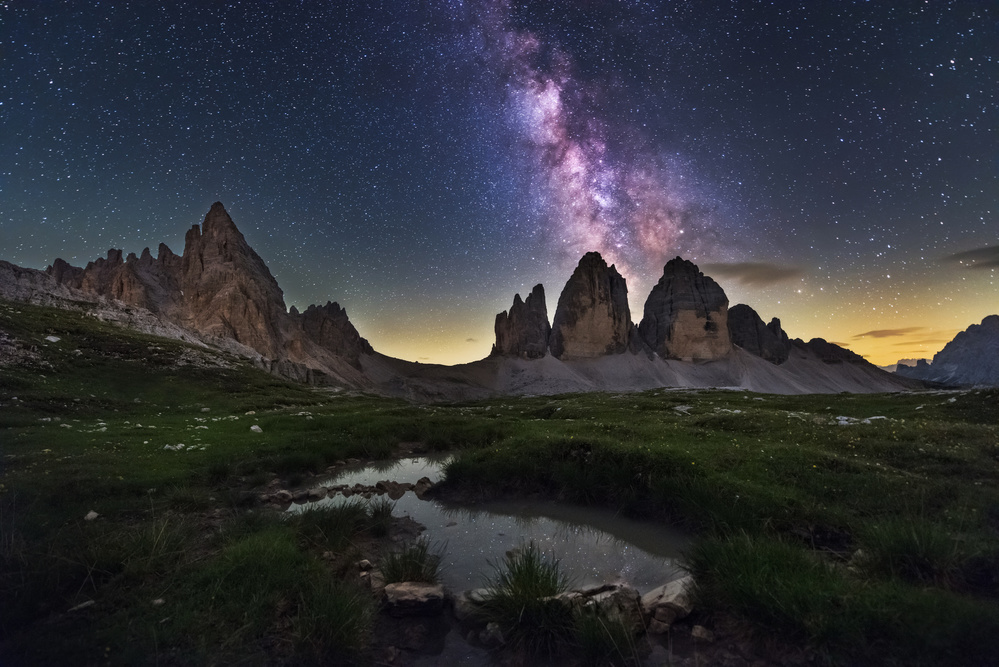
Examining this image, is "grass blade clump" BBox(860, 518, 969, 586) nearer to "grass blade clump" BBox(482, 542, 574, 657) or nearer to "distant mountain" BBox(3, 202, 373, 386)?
"grass blade clump" BBox(482, 542, 574, 657)

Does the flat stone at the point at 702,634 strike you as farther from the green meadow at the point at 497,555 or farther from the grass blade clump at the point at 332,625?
the grass blade clump at the point at 332,625

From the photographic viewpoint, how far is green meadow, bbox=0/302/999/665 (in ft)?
18.6

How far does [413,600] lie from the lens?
733 cm

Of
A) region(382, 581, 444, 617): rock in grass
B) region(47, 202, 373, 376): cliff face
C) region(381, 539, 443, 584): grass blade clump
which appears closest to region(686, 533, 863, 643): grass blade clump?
region(382, 581, 444, 617): rock in grass

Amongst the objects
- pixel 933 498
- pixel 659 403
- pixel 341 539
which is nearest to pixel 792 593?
pixel 933 498

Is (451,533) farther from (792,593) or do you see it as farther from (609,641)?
(792,593)

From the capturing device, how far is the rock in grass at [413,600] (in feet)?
24.0

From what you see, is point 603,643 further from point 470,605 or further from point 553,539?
point 553,539

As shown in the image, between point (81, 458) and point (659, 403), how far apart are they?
181ft

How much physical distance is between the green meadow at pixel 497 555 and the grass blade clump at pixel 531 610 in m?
2.04

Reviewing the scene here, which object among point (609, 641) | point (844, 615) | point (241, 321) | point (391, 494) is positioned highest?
point (241, 321)

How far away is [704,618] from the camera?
6.66 meters

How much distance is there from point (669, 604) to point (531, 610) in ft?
7.43

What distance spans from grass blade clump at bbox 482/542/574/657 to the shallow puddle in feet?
5.22
